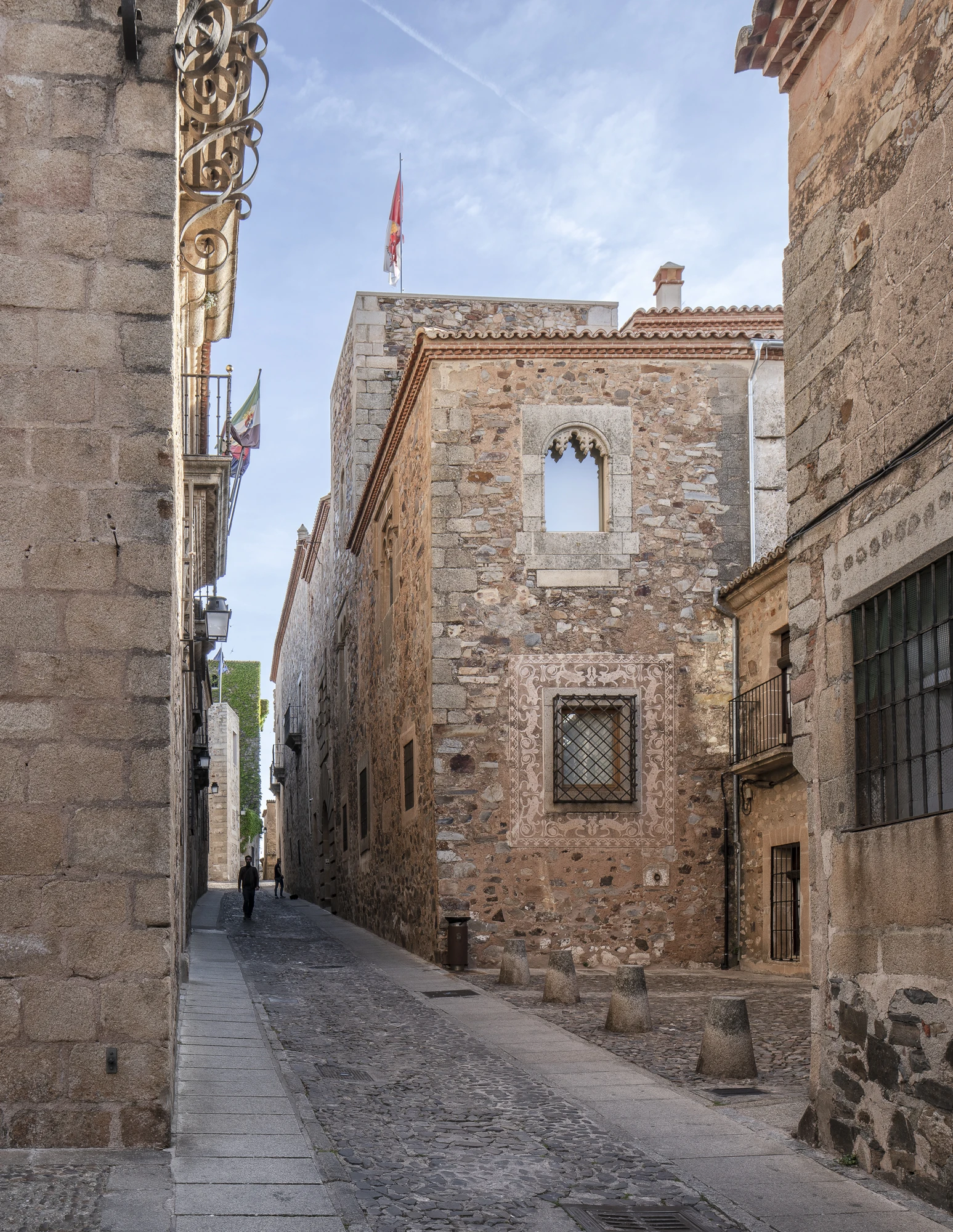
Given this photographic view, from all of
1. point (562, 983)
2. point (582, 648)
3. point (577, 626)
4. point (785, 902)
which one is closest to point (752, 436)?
point (577, 626)

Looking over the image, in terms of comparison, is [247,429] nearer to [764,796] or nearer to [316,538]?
[764,796]

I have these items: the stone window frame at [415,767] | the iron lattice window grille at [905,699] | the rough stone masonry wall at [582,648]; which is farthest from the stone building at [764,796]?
the iron lattice window grille at [905,699]

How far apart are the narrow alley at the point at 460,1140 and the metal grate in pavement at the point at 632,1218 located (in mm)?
17

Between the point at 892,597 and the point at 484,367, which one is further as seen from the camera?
the point at 484,367

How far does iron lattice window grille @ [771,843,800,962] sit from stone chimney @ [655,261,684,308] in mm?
12340

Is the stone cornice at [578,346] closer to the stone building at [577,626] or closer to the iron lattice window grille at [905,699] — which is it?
the stone building at [577,626]

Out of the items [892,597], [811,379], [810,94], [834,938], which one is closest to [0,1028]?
[834,938]

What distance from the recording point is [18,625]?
5914 mm

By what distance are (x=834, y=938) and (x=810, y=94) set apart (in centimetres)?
419

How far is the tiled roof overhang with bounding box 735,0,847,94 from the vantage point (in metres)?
6.51

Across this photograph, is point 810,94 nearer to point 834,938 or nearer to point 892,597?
point 892,597

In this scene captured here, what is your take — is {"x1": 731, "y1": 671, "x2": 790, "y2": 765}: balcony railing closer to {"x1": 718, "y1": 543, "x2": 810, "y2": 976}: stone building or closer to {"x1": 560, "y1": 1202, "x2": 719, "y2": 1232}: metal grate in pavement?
{"x1": 718, "y1": 543, "x2": 810, "y2": 976}: stone building

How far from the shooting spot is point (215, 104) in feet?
23.0

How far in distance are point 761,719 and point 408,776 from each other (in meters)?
4.66
